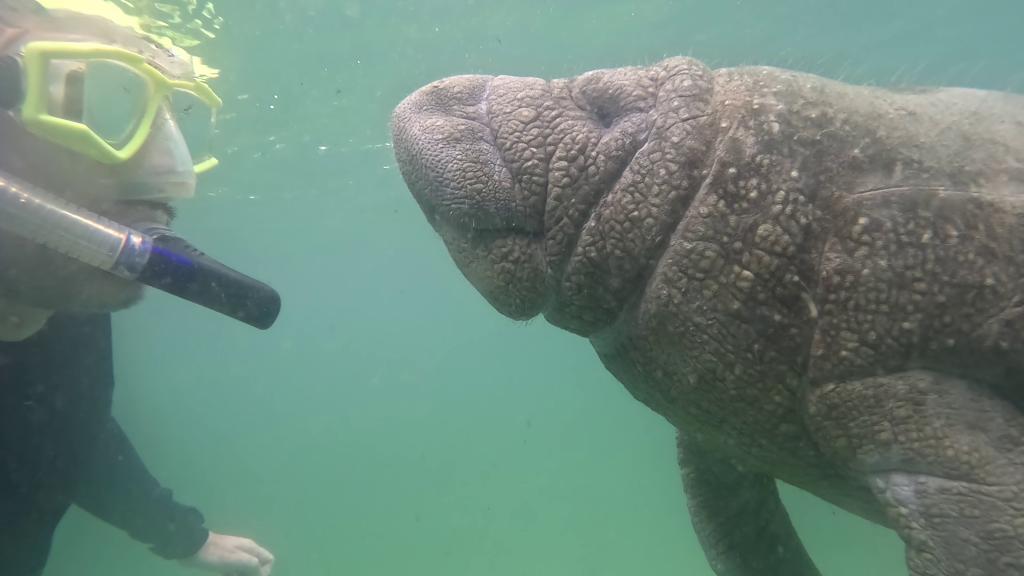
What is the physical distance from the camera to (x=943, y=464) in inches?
61.7

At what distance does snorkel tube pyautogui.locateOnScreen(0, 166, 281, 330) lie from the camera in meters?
2.91

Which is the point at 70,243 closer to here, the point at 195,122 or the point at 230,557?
the point at 230,557

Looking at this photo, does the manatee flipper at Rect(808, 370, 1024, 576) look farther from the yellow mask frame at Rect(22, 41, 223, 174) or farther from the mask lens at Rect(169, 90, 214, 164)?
the mask lens at Rect(169, 90, 214, 164)

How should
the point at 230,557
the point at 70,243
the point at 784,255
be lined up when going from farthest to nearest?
1. the point at 230,557
2. the point at 70,243
3. the point at 784,255

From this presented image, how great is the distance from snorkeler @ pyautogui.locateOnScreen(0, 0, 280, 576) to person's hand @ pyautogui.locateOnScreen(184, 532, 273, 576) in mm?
1897

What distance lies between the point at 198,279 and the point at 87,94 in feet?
4.49

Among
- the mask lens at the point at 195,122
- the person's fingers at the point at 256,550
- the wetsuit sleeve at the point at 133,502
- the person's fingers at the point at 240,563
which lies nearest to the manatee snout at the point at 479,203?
the wetsuit sleeve at the point at 133,502

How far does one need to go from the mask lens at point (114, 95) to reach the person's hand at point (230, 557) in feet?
13.4

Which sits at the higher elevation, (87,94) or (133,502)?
(87,94)

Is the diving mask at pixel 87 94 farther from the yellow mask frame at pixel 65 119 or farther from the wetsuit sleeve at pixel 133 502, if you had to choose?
the wetsuit sleeve at pixel 133 502

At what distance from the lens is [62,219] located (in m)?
2.94

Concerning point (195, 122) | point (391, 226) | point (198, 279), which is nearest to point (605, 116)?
point (198, 279)

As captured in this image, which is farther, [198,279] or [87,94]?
[87,94]

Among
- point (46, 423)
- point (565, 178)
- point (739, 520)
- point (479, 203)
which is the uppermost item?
point (565, 178)
